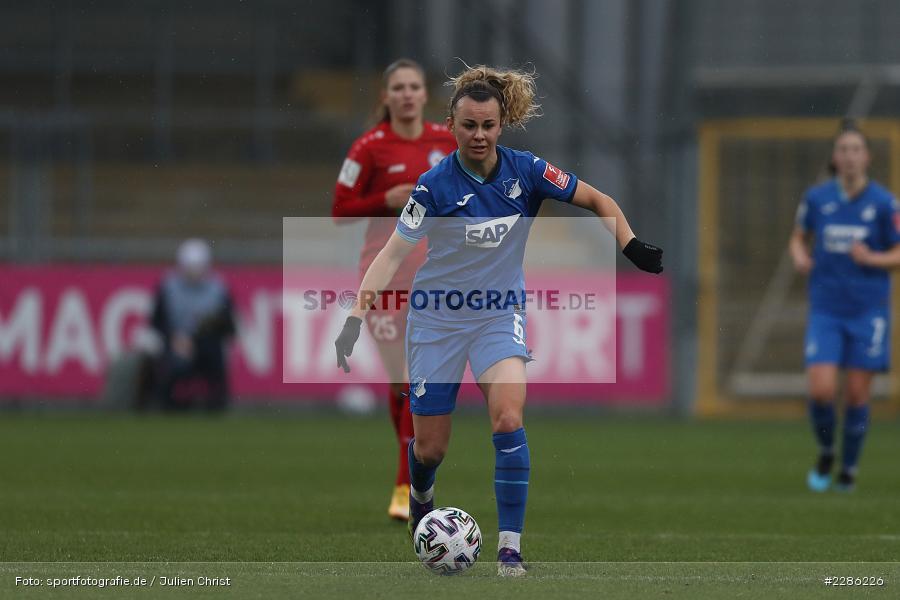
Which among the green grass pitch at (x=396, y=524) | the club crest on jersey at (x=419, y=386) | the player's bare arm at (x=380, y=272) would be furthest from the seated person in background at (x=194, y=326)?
the player's bare arm at (x=380, y=272)

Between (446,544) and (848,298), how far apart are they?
5.02 m

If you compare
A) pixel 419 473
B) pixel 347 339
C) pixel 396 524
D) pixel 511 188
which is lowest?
pixel 396 524

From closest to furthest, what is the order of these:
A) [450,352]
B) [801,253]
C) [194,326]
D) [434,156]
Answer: [450,352] → [434,156] → [801,253] → [194,326]

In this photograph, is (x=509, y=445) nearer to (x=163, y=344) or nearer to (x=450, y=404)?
(x=450, y=404)

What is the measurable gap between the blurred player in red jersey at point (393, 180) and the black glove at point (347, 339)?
82.0 inches

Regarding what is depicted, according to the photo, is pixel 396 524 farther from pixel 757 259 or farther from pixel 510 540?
pixel 757 259

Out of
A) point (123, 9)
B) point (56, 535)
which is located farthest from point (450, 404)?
point (123, 9)

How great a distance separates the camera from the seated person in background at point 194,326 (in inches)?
652

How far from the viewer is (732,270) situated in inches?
738

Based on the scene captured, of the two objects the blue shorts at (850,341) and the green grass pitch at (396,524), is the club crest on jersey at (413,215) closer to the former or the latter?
the green grass pitch at (396,524)

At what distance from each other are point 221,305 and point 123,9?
8.30m

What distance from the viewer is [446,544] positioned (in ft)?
19.9

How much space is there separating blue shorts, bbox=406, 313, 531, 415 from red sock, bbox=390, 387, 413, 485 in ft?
5.21

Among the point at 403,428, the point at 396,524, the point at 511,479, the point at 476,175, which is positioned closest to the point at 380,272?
the point at 476,175
